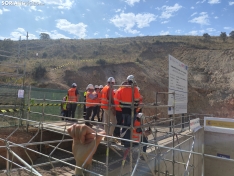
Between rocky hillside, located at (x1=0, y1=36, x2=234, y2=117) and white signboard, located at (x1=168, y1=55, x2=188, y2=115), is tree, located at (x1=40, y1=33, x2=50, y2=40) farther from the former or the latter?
white signboard, located at (x1=168, y1=55, x2=188, y2=115)

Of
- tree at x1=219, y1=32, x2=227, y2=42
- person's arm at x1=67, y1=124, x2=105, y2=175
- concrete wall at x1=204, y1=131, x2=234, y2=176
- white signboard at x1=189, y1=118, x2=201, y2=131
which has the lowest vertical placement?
concrete wall at x1=204, y1=131, x2=234, y2=176

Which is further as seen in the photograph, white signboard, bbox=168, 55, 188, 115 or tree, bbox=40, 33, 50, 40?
tree, bbox=40, 33, 50, 40

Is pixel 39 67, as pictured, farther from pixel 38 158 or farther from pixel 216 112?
pixel 216 112

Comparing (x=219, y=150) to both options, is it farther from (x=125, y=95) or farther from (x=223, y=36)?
(x=223, y=36)

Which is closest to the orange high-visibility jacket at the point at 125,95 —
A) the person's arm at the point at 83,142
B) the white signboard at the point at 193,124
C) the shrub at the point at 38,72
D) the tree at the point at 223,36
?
the person's arm at the point at 83,142

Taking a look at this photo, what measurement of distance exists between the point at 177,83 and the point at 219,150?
659 centimetres

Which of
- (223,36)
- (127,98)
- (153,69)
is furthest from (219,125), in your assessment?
(223,36)

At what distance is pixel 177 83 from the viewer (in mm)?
7797

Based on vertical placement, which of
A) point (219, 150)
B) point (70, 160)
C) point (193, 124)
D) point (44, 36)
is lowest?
point (219, 150)

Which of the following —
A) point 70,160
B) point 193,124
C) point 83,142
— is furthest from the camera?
point 193,124

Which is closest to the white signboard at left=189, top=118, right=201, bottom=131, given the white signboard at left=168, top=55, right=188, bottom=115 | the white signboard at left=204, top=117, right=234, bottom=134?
the white signboard at left=168, top=55, right=188, bottom=115

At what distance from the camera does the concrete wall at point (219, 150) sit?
11.5 metres

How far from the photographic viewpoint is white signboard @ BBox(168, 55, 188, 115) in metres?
7.27

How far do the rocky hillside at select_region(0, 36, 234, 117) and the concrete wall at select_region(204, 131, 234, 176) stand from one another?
10454mm
